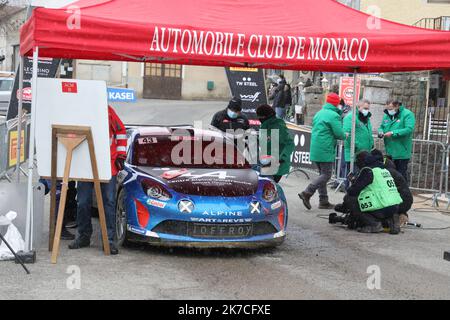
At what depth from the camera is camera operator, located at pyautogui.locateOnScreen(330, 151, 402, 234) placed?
378 inches

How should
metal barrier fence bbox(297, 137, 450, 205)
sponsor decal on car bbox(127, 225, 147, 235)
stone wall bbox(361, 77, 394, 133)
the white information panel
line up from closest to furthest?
the white information panel → sponsor decal on car bbox(127, 225, 147, 235) → metal barrier fence bbox(297, 137, 450, 205) → stone wall bbox(361, 77, 394, 133)

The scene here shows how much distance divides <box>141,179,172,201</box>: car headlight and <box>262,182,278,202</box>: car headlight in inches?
45.6

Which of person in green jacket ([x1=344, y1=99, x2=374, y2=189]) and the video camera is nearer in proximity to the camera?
the video camera

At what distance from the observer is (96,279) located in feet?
21.7

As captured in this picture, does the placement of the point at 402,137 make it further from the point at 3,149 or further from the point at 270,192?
the point at 3,149

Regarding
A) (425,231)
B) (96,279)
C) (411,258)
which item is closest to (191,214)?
(96,279)

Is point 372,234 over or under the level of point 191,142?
under

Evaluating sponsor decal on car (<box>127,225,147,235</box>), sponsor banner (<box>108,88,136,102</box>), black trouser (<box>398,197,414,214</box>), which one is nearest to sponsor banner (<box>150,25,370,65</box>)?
sponsor decal on car (<box>127,225,147,235</box>)

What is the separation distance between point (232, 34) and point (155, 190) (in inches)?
75.9

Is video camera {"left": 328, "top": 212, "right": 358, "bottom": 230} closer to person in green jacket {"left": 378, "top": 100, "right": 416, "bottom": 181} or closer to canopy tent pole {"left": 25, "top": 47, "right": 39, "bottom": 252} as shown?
person in green jacket {"left": 378, "top": 100, "right": 416, "bottom": 181}

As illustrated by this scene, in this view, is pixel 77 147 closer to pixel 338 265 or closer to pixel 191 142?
pixel 191 142

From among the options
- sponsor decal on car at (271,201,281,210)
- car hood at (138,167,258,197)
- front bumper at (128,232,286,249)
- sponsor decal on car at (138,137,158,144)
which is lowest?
front bumper at (128,232,286,249)

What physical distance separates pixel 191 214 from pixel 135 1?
2.55m

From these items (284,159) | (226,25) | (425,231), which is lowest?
(425,231)
